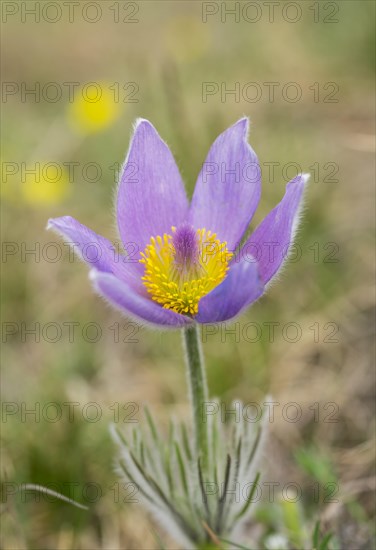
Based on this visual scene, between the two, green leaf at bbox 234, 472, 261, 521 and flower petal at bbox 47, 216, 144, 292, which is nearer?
flower petal at bbox 47, 216, 144, 292

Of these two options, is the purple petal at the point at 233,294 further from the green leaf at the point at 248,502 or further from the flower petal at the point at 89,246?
the green leaf at the point at 248,502

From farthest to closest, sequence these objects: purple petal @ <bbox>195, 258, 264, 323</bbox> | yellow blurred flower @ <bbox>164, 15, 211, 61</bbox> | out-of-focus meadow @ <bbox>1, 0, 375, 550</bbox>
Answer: yellow blurred flower @ <bbox>164, 15, 211, 61</bbox> → out-of-focus meadow @ <bbox>1, 0, 375, 550</bbox> → purple petal @ <bbox>195, 258, 264, 323</bbox>

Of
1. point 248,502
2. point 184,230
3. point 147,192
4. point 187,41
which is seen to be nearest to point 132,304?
point 184,230

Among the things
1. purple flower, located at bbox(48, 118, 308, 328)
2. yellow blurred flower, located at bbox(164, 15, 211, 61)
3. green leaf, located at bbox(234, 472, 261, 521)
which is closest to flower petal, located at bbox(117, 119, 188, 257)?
purple flower, located at bbox(48, 118, 308, 328)

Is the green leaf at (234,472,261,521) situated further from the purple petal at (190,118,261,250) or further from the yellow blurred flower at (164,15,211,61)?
the yellow blurred flower at (164,15,211,61)

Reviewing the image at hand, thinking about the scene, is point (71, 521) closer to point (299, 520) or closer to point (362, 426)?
point (299, 520)

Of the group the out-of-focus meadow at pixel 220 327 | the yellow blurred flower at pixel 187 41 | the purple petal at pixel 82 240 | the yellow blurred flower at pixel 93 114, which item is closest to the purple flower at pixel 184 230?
the purple petal at pixel 82 240

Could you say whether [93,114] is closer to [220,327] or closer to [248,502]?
[220,327]
